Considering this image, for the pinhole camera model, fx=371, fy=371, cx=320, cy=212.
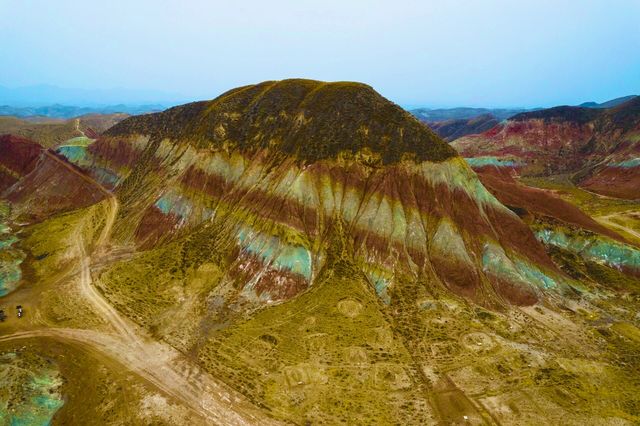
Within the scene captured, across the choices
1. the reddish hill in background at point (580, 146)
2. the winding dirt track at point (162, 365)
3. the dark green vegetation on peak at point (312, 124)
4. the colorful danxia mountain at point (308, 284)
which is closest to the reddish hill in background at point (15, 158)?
the colorful danxia mountain at point (308, 284)

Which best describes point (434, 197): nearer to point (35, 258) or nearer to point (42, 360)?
point (42, 360)

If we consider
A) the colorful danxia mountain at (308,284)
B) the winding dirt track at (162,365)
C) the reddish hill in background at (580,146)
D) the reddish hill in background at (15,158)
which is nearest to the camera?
the winding dirt track at (162,365)

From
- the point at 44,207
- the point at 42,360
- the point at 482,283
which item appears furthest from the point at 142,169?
the point at 482,283

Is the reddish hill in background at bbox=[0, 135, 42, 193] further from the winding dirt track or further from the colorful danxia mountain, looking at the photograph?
the winding dirt track

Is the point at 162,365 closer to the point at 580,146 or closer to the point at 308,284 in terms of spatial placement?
the point at 308,284

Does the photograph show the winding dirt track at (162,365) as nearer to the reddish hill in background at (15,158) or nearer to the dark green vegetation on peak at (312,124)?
the dark green vegetation on peak at (312,124)
